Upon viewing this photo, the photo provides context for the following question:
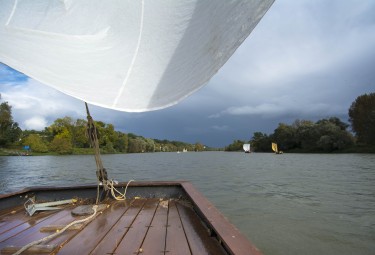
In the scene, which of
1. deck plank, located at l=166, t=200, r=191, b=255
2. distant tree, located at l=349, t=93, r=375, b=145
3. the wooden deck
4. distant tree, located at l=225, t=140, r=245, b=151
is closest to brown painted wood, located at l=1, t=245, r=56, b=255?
the wooden deck

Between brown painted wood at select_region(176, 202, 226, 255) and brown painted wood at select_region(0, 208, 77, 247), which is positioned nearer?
brown painted wood at select_region(176, 202, 226, 255)

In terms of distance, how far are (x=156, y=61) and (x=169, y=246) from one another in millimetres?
2161

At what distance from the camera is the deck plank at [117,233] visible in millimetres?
2723

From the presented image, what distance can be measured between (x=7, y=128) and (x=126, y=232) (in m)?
92.2

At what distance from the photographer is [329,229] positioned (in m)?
8.95

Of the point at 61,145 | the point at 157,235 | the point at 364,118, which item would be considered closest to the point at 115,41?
the point at 157,235

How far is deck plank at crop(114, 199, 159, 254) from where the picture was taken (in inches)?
107

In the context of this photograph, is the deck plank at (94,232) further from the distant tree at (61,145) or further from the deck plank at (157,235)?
the distant tree at (61,145)

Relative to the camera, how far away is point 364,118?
60.8 m

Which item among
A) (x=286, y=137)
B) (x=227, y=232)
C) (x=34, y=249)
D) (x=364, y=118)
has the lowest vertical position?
(x=34, y=249)

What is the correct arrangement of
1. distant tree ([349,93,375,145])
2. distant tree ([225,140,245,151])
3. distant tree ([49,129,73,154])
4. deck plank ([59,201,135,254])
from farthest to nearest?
distant tree ([225,140,245,151])
distant tree ([49,129,73,154])
distant tree ([349,93,375,145])
deck plank ([59,201,135,254])

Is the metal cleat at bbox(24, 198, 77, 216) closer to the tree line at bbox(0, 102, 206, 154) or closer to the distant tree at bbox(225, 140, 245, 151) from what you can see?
the tree line at bbox(0, 102, 206, 154)

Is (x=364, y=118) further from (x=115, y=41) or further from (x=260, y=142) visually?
(x=115, y=41)

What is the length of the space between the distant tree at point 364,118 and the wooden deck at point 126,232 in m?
63.4
